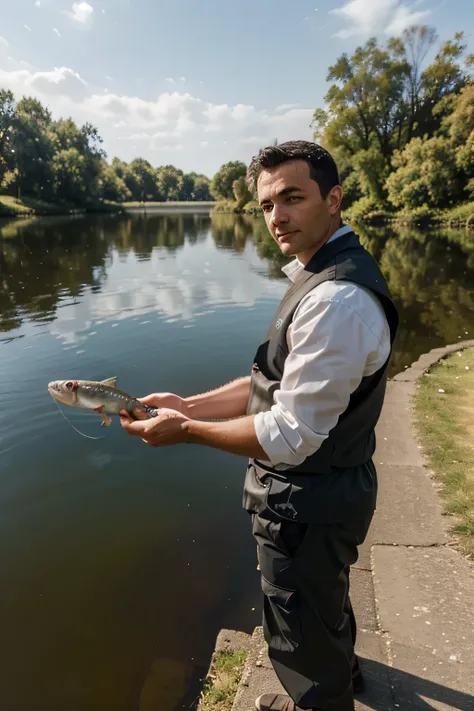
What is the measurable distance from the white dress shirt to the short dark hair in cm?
63

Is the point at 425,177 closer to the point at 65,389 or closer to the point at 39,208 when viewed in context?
the point at 65,389

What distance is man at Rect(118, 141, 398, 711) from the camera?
6.30ft

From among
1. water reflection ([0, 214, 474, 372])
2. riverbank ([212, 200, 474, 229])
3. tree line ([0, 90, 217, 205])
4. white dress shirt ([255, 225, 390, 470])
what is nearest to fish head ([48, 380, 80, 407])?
white dress shirt ([255, 225, 390, 470])

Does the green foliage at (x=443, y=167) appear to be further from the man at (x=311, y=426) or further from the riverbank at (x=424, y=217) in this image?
the man at (x=311, y=426)

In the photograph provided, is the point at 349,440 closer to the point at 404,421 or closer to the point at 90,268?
the point at 404,421

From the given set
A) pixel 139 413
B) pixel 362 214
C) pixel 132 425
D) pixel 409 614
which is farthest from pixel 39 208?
pixel 409 614

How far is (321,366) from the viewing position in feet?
6.18

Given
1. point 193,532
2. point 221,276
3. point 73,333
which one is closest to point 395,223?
point 221,276

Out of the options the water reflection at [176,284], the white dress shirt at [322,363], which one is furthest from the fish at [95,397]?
the water reflection at [176,284]

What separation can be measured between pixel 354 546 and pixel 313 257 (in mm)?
1553

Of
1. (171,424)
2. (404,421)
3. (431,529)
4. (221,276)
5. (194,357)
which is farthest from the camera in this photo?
(221,276)

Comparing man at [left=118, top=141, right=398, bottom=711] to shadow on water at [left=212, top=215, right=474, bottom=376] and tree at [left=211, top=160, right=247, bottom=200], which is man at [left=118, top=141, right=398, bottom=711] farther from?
tree at [left=211, top=160, right=247, bottom=200]

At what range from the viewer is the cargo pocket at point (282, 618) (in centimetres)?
233

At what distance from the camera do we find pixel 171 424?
235 centimetres
